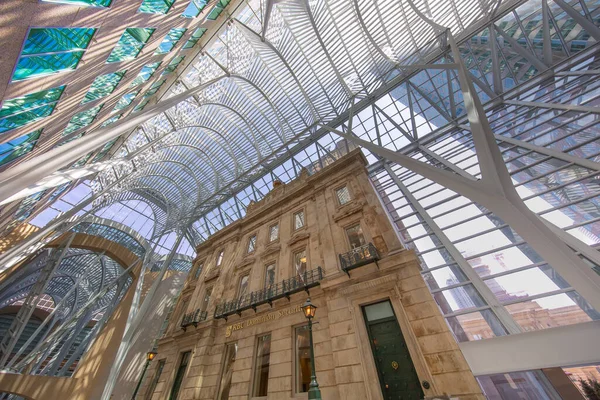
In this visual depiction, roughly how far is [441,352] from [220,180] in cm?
2748

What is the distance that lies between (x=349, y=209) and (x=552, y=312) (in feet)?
28.4

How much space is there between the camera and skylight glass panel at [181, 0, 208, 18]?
1019 cm

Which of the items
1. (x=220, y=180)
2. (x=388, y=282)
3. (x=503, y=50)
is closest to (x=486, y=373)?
(x=388, y=282)

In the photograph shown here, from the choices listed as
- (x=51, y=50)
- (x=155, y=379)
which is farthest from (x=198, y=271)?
(x=51, y=50)

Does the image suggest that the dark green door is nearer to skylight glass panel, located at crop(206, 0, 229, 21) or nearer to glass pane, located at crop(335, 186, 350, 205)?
glass pane, located at crop(335, 186, 350, 205)

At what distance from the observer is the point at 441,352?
704 cm

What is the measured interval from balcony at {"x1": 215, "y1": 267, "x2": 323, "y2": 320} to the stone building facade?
0.08 meters

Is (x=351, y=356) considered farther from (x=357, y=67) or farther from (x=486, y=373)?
(x=357, y=67)

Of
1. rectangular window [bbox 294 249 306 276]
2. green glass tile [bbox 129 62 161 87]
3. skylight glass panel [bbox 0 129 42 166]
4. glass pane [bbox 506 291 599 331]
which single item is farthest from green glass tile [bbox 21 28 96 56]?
glass pane [bbox 506 291 599 331]

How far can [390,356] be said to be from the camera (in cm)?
802

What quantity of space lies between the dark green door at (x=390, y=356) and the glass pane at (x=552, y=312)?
389 cm

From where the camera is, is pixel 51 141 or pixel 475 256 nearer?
pixel 475 256

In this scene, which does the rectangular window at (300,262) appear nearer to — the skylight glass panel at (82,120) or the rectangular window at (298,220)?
the rectangular window at (298,220)

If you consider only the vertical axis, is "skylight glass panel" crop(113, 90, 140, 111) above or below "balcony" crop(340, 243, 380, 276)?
above
